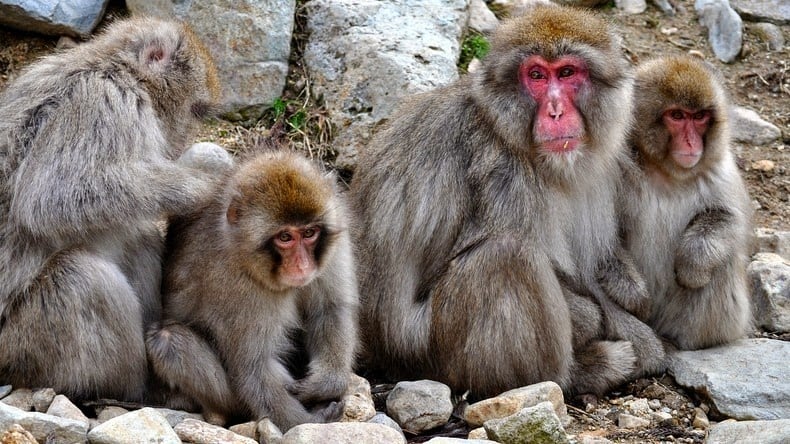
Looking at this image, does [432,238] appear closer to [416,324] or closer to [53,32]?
[416,324]

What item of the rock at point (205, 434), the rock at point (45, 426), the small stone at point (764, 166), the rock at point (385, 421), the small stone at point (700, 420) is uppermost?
the small stone at point (764, 166)

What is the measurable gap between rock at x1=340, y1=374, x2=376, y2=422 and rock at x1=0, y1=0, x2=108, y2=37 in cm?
348

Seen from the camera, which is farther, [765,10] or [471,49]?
[765,10]

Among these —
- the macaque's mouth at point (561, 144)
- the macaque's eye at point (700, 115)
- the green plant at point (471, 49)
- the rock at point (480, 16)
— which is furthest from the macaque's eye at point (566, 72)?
the rock at point (480, 16)

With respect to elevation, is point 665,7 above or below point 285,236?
above

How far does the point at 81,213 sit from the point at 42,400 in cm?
86

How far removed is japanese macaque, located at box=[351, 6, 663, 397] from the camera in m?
5.68

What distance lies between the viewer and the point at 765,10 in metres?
9.73

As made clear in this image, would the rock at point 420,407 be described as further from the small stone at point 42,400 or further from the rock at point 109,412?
the small stone at point 42,400

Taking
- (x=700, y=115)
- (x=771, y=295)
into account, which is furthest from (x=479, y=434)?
(x=771, y=295)

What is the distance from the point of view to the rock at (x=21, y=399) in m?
5.29

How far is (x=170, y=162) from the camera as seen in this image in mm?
5617

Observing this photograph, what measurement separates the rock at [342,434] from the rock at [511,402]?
26.6 inches

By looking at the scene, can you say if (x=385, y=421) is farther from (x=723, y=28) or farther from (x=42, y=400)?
(x=723, y=28)
